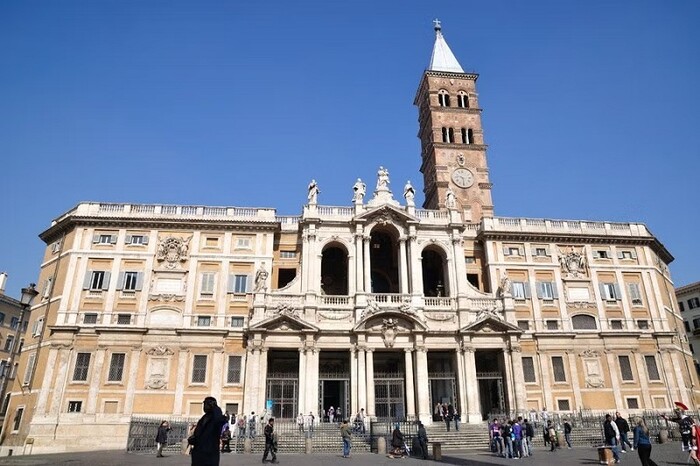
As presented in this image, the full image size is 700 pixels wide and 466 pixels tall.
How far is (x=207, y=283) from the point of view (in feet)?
Answer: 117

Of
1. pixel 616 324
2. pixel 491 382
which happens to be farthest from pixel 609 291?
pixel 491 382

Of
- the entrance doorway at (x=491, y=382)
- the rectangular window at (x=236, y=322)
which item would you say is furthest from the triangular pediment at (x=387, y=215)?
the rectangular window at (x=236, y=322)

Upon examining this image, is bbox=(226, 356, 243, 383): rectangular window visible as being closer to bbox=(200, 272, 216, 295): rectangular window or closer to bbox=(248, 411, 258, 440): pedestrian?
bbox=(248, 411, 258, 440): pedestrian

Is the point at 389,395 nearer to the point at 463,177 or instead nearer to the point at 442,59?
the point at 463,177

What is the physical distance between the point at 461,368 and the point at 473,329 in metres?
2.80

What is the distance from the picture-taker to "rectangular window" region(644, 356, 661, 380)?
36.7m

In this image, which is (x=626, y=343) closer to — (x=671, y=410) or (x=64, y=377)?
(x=671, y=410)

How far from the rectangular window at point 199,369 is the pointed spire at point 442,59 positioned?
127ft

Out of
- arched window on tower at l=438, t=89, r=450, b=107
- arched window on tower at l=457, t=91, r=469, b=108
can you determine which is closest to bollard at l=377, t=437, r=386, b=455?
arched window on tower at l=438, t=89, r=450, b=107

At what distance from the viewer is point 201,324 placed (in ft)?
113

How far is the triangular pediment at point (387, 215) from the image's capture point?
36594mm

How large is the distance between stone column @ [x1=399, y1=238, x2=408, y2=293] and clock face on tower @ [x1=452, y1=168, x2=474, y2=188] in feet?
44.8

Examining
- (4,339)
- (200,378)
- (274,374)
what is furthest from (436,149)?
(4,339)

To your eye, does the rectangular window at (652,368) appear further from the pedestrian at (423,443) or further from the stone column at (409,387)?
the pedestrian at (423,443)
